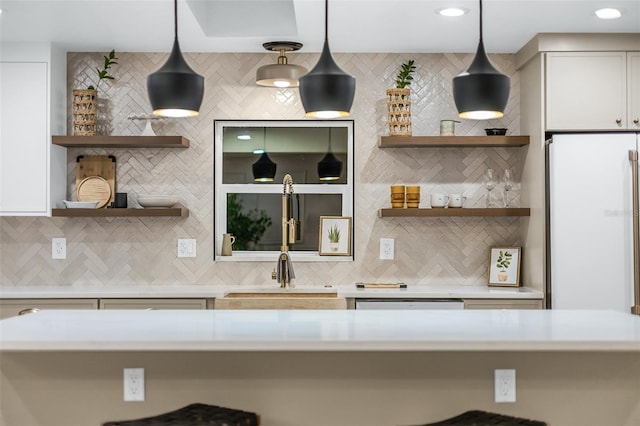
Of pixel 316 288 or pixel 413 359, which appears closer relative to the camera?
pixel 413 359

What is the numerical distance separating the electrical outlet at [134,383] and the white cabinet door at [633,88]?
3448 mm

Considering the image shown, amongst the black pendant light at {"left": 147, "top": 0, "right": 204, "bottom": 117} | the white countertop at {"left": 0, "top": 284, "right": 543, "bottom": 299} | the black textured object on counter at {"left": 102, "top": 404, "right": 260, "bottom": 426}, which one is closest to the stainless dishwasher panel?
the white countertop at {"left": 0, "top": 284, "right": 543, "bottom": 299}

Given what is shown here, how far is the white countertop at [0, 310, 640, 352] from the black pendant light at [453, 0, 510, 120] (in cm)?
84

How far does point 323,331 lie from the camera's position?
2488 millimetres

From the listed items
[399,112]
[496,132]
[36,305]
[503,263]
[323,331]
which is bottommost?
[36,305]

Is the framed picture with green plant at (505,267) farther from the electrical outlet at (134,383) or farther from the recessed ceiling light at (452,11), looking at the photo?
the electrical outlet at (134,383)

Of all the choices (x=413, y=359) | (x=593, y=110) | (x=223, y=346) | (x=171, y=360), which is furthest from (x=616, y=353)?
(x=593, y=110)

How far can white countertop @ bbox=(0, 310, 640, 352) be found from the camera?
2.32 metres

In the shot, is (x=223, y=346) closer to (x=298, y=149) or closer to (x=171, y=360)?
(x=171, y=360)

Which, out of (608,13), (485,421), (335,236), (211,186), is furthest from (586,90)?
(485,421)

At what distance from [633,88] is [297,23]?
2.20 m

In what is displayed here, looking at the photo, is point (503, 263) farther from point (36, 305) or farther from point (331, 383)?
point (36, 305)

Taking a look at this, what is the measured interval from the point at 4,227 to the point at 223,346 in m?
3.37

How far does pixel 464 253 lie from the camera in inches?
199
